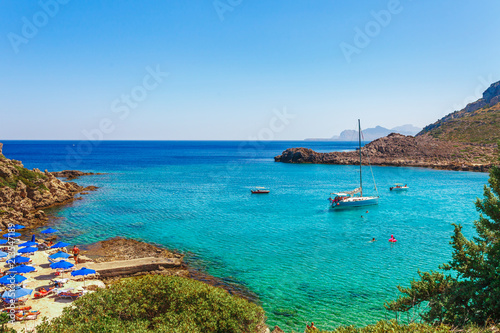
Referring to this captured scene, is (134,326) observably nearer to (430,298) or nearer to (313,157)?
(430,298)

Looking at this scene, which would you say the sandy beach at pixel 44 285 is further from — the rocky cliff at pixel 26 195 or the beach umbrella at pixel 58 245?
the rocky cliff at pixel 26 195

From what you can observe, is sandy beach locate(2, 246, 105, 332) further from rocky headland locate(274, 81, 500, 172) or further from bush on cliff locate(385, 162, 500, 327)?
rocky headland locate(274, 81, 500, 172)

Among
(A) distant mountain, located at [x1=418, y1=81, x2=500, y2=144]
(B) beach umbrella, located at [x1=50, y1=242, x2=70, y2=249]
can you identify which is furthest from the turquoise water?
(A) distant mountain, located at [x1=418, y1=81, x2=500, y2=144]

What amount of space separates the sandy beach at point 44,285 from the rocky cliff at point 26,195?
47.2 ft

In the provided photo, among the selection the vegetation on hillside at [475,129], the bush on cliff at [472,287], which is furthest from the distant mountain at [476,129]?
the bush on cliff at [472,287]

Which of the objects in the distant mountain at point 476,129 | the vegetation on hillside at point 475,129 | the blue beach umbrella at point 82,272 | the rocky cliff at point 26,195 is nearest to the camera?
the blue beach umbrella at point 82,272

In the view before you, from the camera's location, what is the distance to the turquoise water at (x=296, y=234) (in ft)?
76.0

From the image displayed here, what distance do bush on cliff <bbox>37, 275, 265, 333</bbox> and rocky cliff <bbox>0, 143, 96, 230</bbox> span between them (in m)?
31.5

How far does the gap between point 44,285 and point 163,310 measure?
13.5 meters

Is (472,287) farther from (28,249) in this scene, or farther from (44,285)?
(28,249)

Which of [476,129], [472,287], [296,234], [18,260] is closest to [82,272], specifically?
[18,260]

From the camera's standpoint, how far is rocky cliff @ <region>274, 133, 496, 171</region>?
343 ft

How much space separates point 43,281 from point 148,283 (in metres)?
13.0

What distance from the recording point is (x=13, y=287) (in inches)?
803
